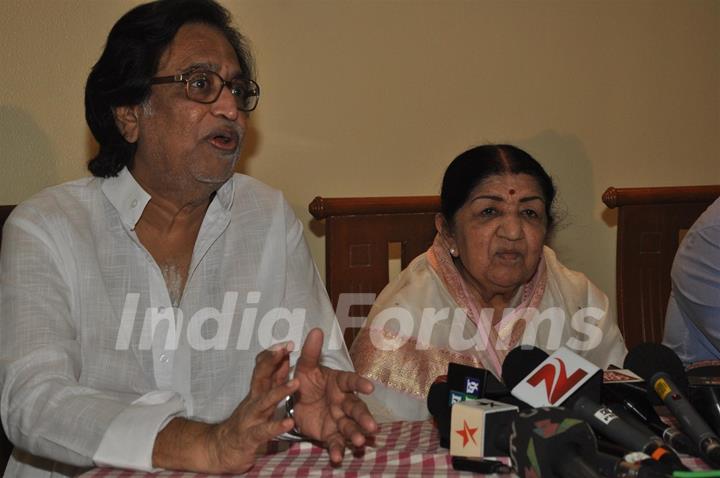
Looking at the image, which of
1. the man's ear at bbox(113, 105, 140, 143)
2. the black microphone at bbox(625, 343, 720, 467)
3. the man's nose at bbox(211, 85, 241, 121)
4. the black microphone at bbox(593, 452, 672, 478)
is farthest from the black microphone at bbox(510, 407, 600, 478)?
the man's ear at bbox(113, 105, 140, 143)

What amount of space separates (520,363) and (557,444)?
0.41m

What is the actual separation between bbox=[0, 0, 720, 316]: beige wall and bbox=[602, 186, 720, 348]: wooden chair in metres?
0.33

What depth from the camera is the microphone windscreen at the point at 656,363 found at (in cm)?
163

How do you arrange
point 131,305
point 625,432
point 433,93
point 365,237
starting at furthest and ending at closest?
point 433,93, point 365,237, point 131,305, point 625,432

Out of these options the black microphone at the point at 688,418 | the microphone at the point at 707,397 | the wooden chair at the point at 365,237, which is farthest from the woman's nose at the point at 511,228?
the black microphone at the point at 688,418

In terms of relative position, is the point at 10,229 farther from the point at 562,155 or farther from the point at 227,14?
the point at 562,155

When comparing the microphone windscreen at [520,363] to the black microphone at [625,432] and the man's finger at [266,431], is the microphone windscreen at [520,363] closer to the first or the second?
the black microphone at [625,432]

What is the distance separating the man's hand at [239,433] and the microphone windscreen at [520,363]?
397mm

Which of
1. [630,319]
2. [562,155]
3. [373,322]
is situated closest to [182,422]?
[373,322]

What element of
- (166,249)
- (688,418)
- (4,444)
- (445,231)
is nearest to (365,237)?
(445,231)

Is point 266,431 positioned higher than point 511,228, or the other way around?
point 511,228

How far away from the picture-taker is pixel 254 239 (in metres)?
2.38

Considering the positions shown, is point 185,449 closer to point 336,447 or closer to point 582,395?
point 336,447

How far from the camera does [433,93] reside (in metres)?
3.40
